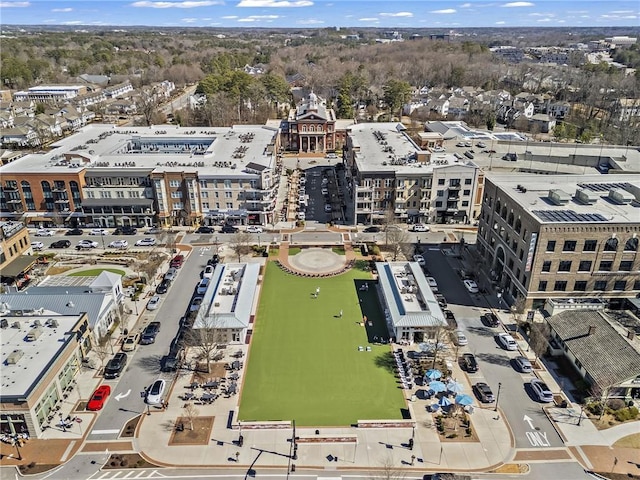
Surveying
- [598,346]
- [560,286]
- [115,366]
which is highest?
[560,286]

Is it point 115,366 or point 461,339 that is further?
point 461,339

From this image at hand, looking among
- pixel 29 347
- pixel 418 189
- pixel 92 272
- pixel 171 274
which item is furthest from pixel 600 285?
pixel 92 272

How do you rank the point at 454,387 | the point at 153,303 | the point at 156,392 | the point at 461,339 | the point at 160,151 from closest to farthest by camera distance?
the point at 156,392 < the point at 454,387 < the point at 461,339 < the point at 153,303 < the point at 160,151

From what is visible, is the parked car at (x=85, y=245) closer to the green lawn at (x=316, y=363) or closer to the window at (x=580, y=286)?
the green lawn at (x=316, y=363)

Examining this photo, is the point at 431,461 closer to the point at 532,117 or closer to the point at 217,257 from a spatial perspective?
the point at 217,257

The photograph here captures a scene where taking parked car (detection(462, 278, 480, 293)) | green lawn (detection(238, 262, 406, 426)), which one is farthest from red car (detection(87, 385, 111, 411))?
parked car (detection(462, 278, 480, 293))

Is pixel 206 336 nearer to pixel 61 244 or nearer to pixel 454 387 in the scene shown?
pixel 454 387

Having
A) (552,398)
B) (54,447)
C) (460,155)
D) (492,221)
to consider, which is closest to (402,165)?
(460,155)
